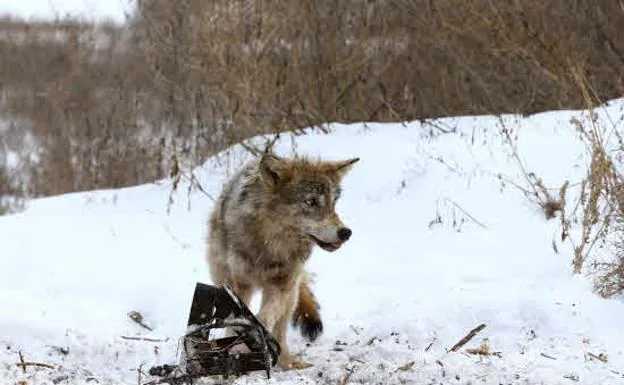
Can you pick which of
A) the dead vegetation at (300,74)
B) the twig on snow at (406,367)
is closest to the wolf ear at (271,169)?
the twig on snow at (406,367)

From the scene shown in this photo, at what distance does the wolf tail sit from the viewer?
243 inches

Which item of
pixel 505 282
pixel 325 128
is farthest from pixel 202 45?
pixel 505 282

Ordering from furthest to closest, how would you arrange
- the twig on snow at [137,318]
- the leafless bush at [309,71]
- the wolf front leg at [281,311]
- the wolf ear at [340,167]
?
1. the leafless bush at [309,71]
2. the twig on snow at [137,318]
3. the wolf ear at [340,167]
4. the wolf front leg at [281,311]

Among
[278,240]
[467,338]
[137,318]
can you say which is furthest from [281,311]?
[137,318]

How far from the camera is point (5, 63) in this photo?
1844 centimetres

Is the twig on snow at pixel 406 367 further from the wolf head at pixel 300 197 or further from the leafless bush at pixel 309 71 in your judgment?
the leafless bush at pixel 309 71

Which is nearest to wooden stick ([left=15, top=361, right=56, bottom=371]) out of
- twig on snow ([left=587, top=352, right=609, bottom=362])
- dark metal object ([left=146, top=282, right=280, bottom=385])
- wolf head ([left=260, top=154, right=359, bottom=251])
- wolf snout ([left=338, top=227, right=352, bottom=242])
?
dark metal object ([left=146, top=282, right=280, bottom=385])

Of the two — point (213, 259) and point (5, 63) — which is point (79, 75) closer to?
point (5, 63)

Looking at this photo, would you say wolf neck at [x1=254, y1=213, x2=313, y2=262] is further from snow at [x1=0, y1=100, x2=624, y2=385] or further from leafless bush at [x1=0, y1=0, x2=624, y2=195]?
leafless bush at [x1=0, y1=0, x2=624, y2=195]

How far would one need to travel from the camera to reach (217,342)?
16.0ft

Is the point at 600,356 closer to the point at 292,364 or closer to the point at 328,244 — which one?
the point at 328,244

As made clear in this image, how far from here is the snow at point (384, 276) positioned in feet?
18.1

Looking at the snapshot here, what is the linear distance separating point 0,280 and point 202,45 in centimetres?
601

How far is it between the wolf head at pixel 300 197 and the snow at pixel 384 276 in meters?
0.95
